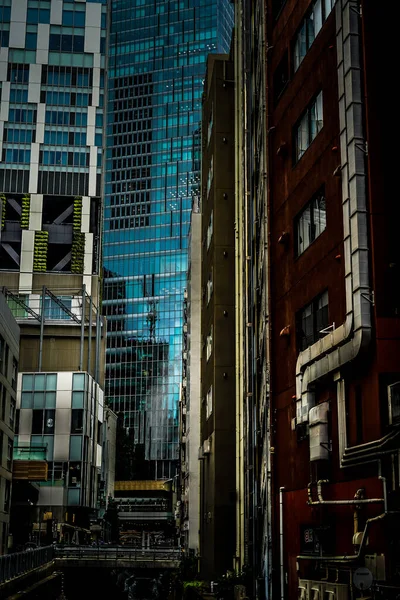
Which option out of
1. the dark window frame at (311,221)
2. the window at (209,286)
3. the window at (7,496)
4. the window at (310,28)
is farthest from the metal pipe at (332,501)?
the window at (7,496)

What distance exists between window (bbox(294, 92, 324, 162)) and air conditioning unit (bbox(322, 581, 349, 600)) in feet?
46.7

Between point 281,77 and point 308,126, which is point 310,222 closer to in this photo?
point 308,126

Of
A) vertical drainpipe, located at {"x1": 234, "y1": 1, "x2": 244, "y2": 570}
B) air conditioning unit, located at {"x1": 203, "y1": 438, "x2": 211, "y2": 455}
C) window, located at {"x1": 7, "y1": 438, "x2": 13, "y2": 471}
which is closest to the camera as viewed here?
vertical drainpipe, located at {"x1": 234, "y1": 1, "x2": 244, "y2": 570}

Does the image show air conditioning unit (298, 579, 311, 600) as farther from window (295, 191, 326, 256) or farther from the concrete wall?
the concrete wall

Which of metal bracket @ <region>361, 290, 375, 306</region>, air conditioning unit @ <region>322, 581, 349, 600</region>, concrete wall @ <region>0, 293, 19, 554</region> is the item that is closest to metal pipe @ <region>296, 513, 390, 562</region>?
air conditioning unit @ <region>322, 581, 349, 600</region>

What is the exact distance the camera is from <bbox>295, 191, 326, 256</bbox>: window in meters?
28.2

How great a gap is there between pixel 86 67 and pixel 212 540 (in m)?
89.8

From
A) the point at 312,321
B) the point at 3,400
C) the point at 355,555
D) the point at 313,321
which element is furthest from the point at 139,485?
the point at 355,555

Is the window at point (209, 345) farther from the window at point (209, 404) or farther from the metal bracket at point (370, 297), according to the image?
the metal bracket at point (370, 297)

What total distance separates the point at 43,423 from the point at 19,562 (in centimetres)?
4582

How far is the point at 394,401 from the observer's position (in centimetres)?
2131

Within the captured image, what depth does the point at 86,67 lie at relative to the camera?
125m

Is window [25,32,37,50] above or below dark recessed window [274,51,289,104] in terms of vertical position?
above

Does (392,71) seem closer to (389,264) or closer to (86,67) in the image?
(389,264)
